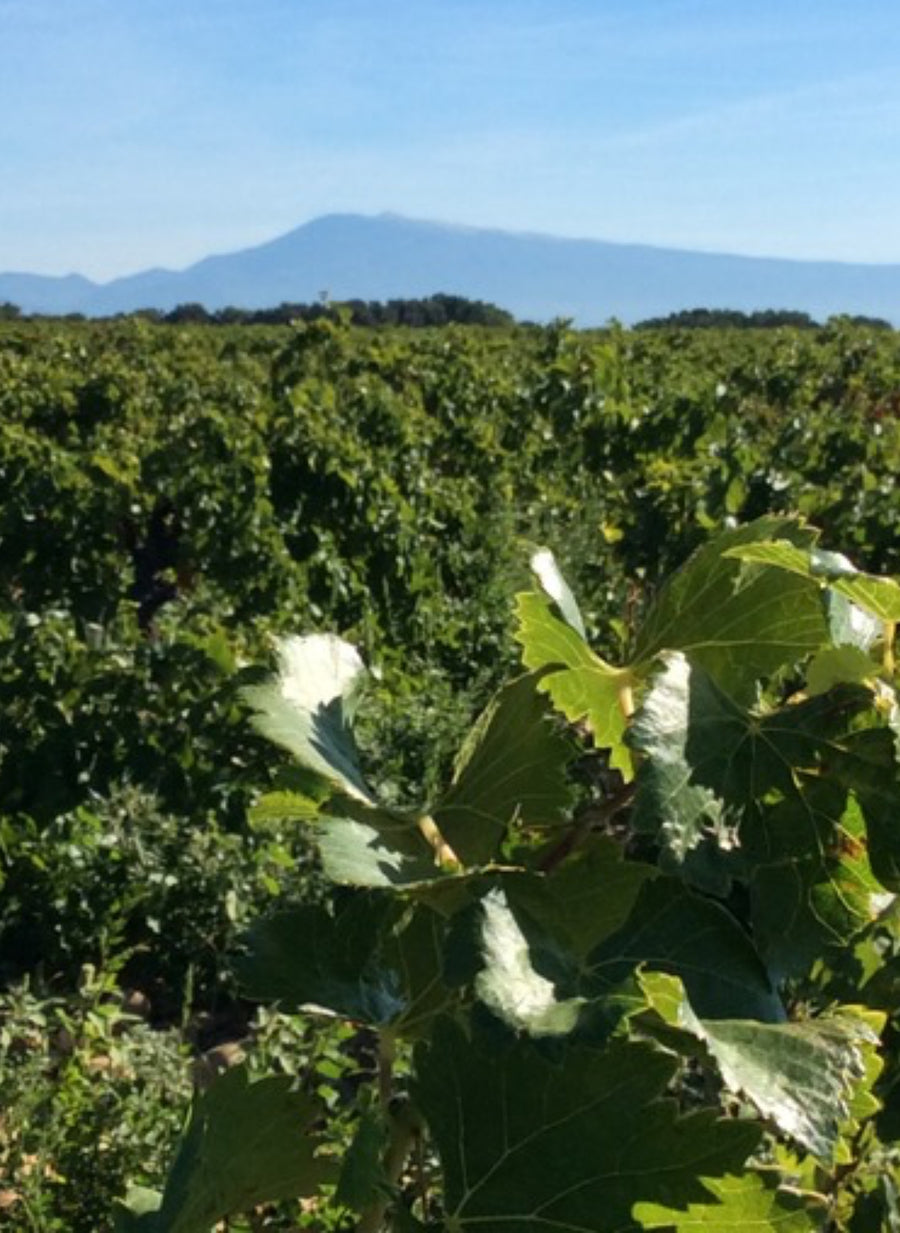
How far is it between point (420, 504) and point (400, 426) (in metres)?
2.10

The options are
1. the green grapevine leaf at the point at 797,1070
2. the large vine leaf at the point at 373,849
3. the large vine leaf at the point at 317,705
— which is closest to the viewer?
the green grapevine leaf at the point at 797,1070

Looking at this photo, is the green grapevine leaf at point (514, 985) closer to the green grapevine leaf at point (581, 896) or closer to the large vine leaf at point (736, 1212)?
the green grapevine leaf at point (581, 896)

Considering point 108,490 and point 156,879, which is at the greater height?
point 108,490

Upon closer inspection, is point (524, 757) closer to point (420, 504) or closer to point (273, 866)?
point (273, 866)

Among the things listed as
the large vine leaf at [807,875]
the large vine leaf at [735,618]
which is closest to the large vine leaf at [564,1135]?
the large vine leaf at [807,875]

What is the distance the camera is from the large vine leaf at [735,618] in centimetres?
95

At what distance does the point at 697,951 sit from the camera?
901 millimetres

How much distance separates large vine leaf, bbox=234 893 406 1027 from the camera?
1067 mm

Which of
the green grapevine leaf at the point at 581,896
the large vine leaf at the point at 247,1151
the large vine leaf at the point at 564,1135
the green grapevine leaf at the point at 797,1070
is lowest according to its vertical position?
the large vine leaf at the point at 247,1151

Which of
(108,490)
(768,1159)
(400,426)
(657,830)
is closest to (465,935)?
(657,830)

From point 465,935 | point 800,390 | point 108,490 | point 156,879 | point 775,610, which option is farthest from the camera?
point 800,390

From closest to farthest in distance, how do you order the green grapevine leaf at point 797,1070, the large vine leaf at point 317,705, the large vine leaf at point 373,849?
1. the green grapevine leaf at point 797,1070
2. the large vine leaf at point 373,849
3. the large vine leaf at point 317,705

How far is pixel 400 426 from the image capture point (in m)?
11.1

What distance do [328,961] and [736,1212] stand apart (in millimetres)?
311
